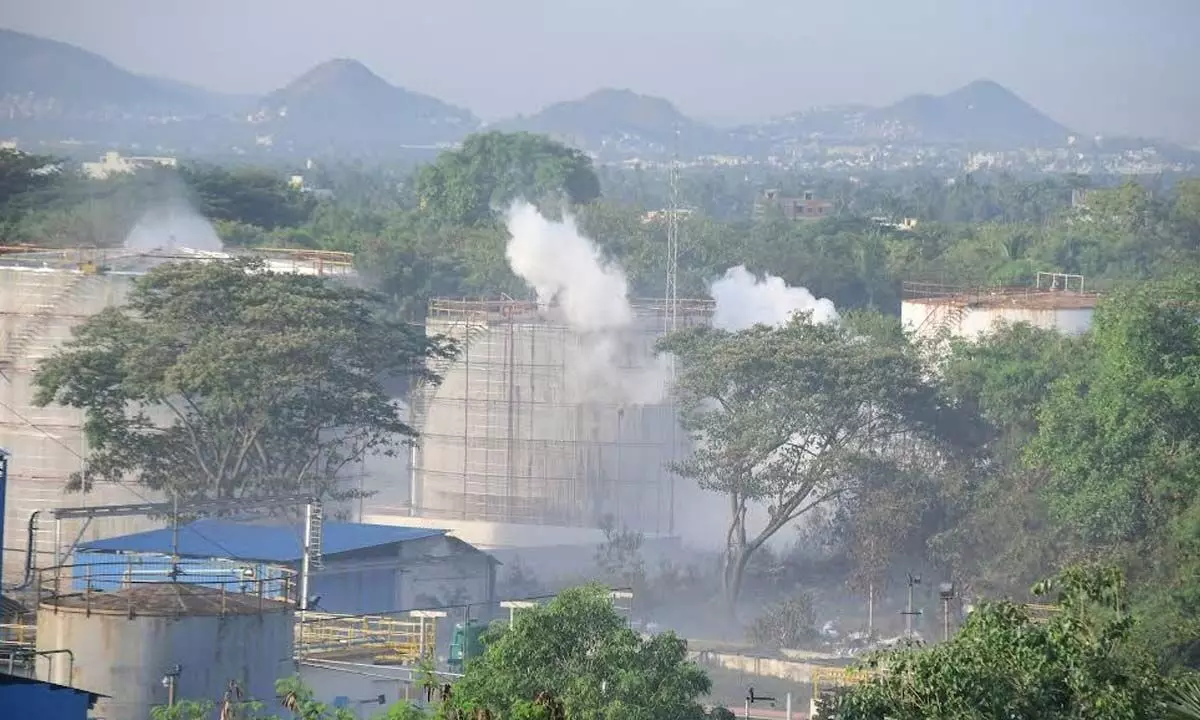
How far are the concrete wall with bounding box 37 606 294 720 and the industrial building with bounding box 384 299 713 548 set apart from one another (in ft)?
68.3

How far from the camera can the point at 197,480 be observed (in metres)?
35.7

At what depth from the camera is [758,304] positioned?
49.7 meters

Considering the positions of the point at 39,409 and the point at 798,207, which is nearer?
the point at 39,409

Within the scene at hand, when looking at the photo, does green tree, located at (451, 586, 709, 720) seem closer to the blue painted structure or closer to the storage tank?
the storage tank

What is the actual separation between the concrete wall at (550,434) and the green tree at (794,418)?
2.80 metres

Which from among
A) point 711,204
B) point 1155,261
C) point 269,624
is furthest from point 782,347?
point 711,204

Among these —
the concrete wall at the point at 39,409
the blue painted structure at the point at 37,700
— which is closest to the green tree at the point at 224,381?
the concrete wall at the point at 39,409

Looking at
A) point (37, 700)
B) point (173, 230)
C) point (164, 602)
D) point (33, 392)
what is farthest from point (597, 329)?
point (37, 700)

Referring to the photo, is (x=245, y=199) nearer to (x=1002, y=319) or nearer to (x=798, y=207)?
(x=1002, y=319)

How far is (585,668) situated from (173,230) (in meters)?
39.5

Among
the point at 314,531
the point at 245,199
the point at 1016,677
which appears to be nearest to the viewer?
the point at 1016,677

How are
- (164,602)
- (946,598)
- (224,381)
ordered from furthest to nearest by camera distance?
(224,381) < (946,598) < (164,602)

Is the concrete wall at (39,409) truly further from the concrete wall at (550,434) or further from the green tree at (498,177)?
the green tree at (498,177)

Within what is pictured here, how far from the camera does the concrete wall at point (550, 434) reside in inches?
1596
